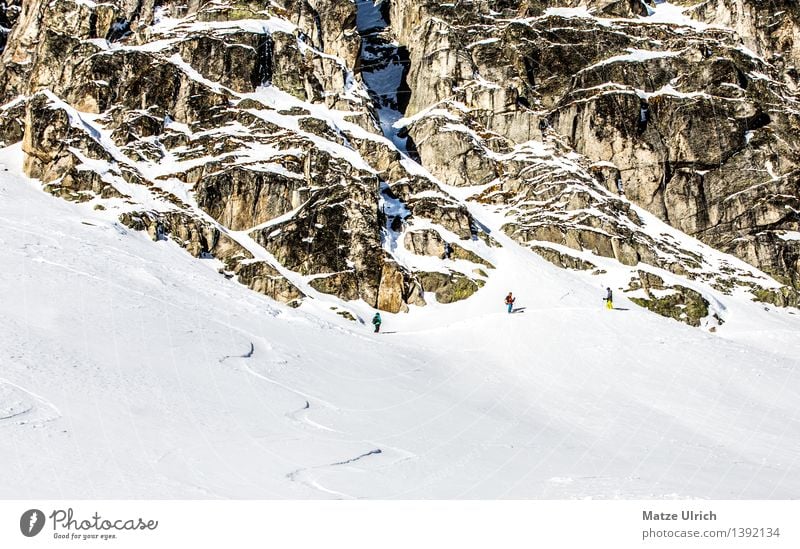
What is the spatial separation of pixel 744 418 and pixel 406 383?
31.6 feet

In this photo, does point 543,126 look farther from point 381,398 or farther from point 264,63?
point 381,398

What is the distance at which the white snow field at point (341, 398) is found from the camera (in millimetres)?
8891

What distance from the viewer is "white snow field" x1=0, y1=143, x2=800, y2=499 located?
889cm

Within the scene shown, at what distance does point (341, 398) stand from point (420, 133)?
65.7 metres

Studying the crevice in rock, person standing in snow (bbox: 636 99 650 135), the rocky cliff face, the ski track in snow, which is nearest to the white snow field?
the ski track in snow

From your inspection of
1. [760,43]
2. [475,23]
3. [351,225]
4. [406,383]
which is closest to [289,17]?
[475,23]

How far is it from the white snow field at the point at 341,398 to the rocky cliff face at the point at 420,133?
25495 mm

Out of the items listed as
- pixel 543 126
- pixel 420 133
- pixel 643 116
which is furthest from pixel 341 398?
pixel 643 116

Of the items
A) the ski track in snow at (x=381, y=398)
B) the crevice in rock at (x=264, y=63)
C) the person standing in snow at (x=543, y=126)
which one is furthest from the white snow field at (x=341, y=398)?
the person standing in snow at (x=543, y=126)

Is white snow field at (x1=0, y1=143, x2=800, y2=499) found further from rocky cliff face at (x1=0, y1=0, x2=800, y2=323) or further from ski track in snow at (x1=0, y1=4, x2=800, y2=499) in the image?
rocky cliff face at (x1=0, y1=0, x2=800, y2=323)

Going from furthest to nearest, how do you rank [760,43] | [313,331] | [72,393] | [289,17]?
[760,43], [289,17], [313,331], [72,393]

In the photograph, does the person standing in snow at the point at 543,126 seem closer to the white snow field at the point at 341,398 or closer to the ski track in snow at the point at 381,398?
the ski track in snow at the point at 381,398

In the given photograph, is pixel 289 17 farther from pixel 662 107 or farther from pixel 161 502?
pixel 161 502

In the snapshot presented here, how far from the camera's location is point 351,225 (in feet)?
176
